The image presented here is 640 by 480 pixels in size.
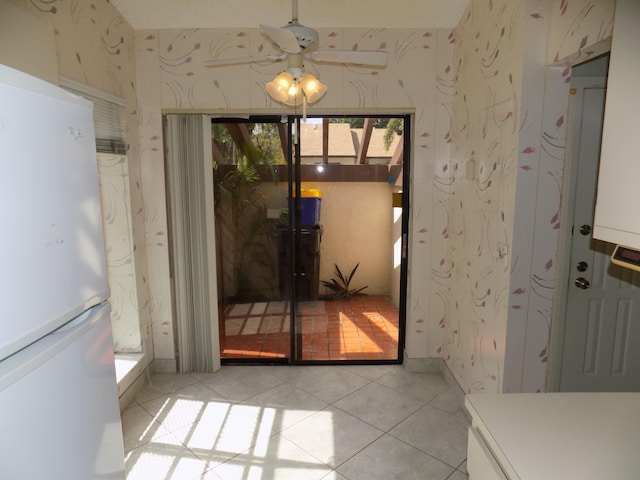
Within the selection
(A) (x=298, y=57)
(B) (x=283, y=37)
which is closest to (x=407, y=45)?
(A) (x=298, y=57)

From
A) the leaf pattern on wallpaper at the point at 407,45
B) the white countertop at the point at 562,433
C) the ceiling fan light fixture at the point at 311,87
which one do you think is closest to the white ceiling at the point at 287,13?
the leaf pattern on wallpaper at the point at 407,45

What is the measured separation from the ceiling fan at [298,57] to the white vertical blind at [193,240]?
1166 mm

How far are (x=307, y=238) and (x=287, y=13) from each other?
1.70 metres

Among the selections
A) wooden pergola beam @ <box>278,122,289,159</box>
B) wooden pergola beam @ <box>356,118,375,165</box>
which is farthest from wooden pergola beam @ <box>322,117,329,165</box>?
wooden pergola beam @ <box>278,122,289,159</box>

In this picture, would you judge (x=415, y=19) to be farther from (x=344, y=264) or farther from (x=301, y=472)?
(x=301, y=472)

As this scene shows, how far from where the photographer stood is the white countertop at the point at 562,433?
99cm

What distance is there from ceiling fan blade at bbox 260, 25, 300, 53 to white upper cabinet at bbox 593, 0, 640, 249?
1.03m

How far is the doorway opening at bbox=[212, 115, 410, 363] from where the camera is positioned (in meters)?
3.34

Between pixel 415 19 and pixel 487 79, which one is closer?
pixel 487 79

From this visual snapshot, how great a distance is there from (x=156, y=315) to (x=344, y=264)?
5.75 feet

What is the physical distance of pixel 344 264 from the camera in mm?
3990

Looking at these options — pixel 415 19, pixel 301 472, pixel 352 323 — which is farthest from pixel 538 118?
pixel 352 323

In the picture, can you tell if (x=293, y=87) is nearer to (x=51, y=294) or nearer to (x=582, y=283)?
(x=51, y=294)

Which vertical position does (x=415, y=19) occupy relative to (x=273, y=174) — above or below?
above
